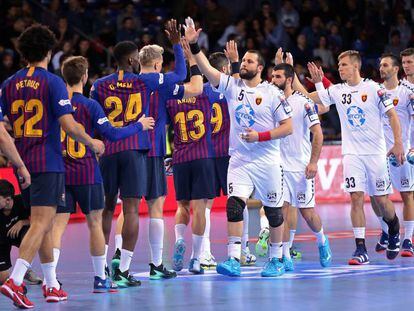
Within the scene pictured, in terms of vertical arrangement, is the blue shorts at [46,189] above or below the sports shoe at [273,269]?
above

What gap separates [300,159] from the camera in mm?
12281

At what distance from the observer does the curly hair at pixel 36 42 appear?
952 centimetres

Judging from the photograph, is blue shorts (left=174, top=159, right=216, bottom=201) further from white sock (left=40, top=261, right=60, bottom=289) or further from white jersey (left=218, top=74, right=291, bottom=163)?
white sock (left=40, top=261, right=60, bottom=289)

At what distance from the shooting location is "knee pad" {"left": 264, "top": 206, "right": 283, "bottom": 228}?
37.0 feet

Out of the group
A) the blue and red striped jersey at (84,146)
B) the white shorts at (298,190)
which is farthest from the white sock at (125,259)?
the white shorts at (298,190)

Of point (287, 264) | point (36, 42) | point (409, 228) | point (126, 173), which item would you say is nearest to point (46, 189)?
point (36, 42)

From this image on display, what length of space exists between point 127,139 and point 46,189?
152 centimetres

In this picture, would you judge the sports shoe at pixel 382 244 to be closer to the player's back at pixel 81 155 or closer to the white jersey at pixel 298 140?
the white jersey at pixel 298 140

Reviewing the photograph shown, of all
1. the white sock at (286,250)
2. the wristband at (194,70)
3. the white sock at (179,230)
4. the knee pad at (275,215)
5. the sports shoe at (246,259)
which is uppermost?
the wristband at (194,70)

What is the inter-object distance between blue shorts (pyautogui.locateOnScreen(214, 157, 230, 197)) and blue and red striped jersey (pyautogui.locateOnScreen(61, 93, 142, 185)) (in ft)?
7.71

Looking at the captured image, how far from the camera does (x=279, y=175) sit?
11.4 m

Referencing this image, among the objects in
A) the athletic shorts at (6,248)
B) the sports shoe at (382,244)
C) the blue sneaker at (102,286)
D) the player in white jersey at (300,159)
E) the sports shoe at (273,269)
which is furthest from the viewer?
the sports shoe at (382,244)

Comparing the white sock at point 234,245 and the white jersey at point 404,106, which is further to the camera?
the white jersey at point 404,106

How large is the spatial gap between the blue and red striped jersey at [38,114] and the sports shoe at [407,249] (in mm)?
5089
